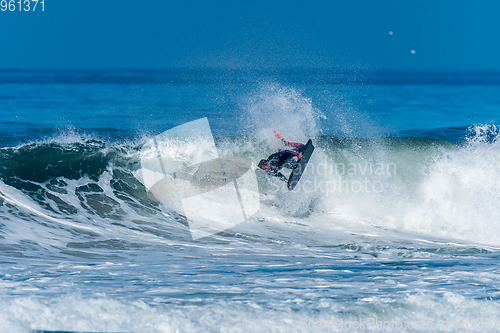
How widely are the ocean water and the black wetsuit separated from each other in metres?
1.22

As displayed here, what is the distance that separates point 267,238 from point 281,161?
5.56ft

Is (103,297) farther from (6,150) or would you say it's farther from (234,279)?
(6,150)

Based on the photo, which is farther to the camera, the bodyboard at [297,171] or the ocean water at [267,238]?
the bodyboard at [297,171]

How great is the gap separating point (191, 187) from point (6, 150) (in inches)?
205

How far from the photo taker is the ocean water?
4465 mm

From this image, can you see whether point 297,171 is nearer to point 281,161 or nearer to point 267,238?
point 281,161

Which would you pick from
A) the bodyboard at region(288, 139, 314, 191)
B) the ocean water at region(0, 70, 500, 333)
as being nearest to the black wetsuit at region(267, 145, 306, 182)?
the bodyboard at region(288, 139, 314, 191)

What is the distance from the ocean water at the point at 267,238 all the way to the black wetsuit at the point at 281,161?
1.22 m

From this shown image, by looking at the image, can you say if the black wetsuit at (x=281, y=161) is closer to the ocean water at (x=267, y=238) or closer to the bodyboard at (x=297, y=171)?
the bodyboard at (x=297, y=171)

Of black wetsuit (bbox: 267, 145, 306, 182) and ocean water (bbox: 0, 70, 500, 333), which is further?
black wetsuit (bbox: 267, 145, 306, 182)

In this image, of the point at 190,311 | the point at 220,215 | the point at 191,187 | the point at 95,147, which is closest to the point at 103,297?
the point at 190,311

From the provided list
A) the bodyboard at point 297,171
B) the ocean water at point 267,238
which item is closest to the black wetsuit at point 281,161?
the bodyboard at point 297,171

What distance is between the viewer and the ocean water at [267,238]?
4.46 metres

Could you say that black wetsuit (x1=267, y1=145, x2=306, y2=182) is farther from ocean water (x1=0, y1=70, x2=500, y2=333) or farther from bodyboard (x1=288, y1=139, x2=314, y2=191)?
ocean water (x1=0, y1=70, x2=500, y2=333)
